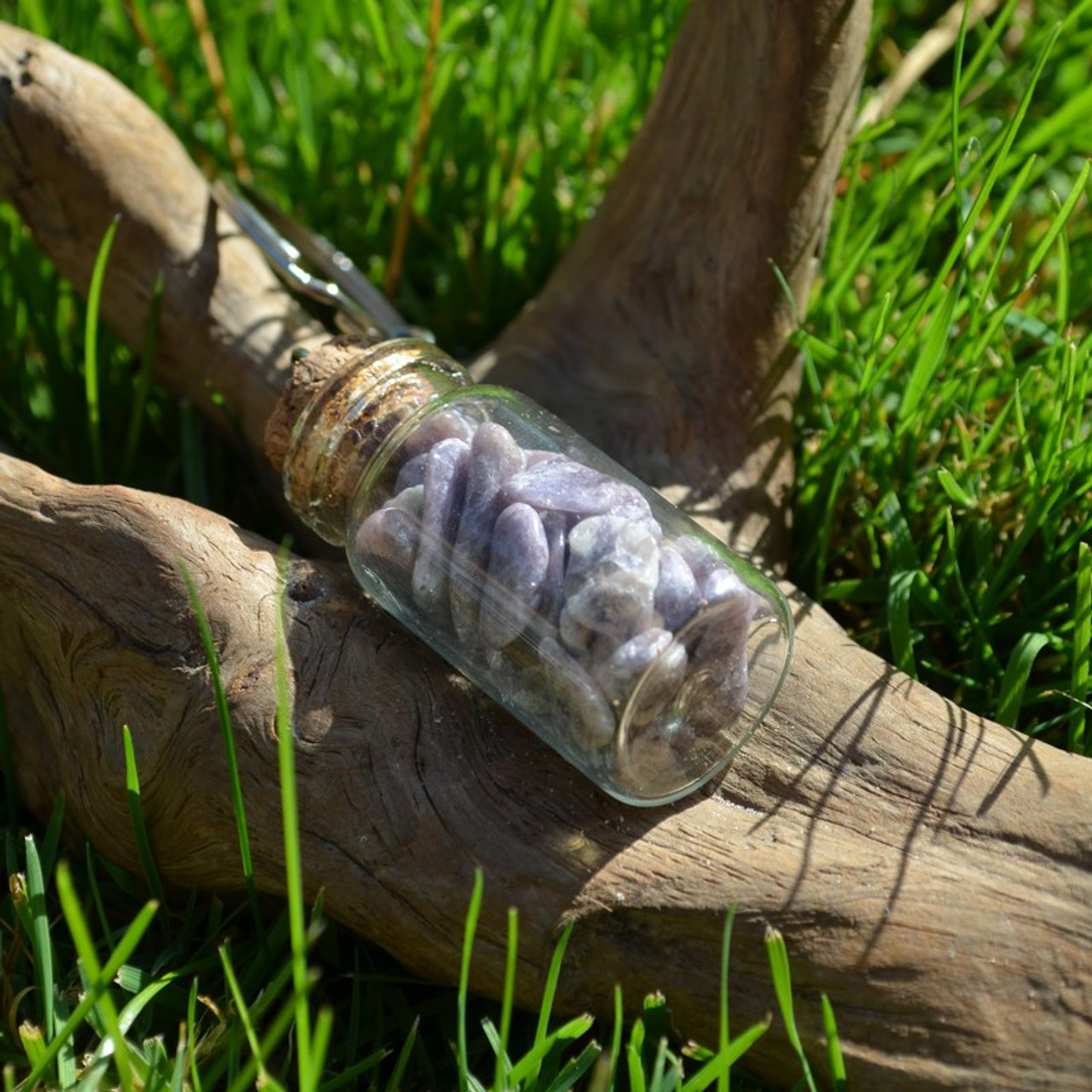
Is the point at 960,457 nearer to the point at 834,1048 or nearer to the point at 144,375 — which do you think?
the point at 834,1048

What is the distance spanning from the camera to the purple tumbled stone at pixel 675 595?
965mm

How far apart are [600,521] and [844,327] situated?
0.60 m

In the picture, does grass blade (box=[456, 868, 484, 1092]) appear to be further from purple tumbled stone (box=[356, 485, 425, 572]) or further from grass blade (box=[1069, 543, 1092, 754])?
grass blade (box=[1069, 543, 1092, 754])

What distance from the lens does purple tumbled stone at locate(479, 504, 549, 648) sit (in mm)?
994

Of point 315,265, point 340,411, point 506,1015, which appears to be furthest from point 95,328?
point 506,1015

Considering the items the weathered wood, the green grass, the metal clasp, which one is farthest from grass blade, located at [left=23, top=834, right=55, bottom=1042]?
the green grass

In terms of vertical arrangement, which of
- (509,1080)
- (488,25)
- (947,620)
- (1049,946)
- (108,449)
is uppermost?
(488,25)

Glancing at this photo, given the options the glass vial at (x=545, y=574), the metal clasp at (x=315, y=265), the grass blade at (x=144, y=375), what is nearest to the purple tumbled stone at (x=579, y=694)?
the glass vial at (x=545, y=574)

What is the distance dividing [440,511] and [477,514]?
0.10 ft

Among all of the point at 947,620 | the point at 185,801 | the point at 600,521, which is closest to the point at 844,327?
the point at 947,620

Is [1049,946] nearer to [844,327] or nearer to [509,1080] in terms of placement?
[509,1080]

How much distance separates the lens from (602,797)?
1.04 metres

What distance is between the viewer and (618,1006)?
901 mm

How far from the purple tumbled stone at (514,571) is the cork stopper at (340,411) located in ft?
0.51
